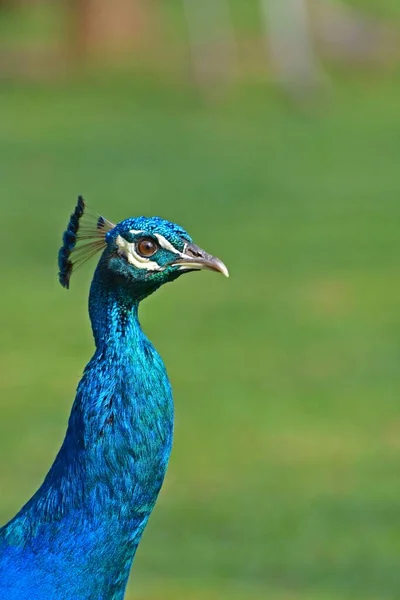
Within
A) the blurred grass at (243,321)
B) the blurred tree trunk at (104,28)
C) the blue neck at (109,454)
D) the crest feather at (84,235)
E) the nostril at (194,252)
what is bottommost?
the blue neck at (109,454)

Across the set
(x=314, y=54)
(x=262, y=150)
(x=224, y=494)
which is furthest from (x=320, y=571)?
(x=314, y=54)

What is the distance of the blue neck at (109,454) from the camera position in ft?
11.4

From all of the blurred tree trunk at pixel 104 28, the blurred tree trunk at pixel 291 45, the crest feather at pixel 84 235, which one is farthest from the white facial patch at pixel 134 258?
the blurred tree trunk at pixel 104 28

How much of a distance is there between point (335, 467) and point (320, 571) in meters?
1.55

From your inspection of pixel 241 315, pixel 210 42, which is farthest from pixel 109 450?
pixel 210 42

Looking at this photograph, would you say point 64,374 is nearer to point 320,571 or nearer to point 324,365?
point 324,365

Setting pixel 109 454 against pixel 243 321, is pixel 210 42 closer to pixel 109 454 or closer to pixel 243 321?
pixel 243 321

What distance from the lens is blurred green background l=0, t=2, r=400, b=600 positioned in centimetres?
685

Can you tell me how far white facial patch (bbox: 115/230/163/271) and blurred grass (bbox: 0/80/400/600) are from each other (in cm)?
233

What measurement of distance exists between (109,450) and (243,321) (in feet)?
24.1

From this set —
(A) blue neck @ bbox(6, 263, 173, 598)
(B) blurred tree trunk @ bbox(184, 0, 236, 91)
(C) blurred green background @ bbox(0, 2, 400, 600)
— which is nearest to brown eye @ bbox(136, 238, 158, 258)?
(A) blue neck @ bbox(6, 263, 173, 598)

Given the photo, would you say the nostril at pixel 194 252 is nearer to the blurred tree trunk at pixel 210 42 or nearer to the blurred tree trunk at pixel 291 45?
the blurred tree trunk at pixel 291 45

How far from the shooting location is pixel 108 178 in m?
15.3

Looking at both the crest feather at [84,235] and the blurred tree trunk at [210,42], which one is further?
the blurred tree trunk at [210,42]
